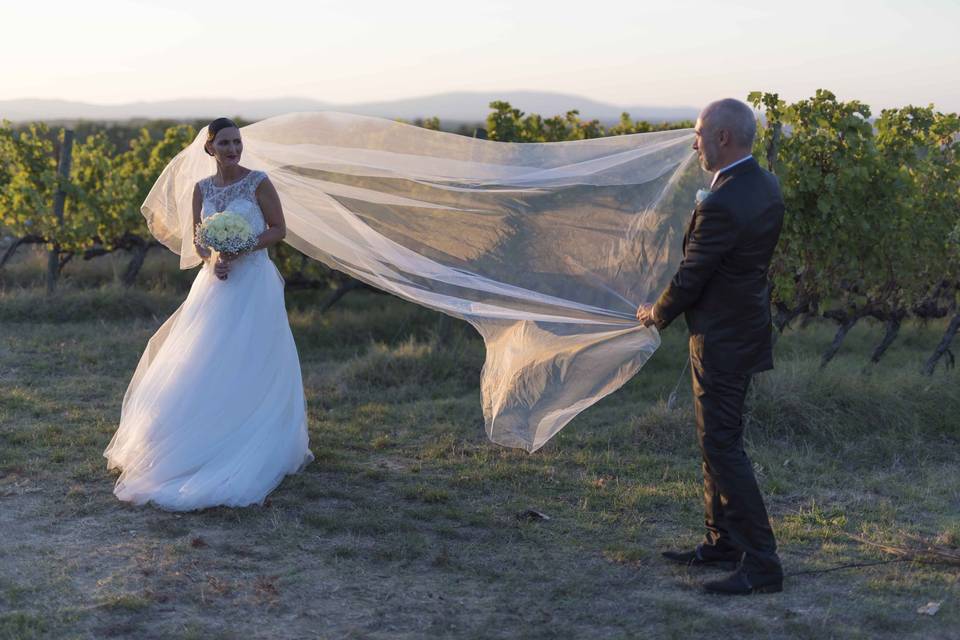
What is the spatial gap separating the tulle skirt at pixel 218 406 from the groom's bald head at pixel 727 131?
2821mm

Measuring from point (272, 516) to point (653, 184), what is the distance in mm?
2852

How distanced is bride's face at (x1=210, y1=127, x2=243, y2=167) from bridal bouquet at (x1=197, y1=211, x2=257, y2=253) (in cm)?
32

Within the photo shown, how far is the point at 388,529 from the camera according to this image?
5363 millimetres

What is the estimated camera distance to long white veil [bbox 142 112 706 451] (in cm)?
582

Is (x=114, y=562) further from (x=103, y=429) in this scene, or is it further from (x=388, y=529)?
(x=103, y=429)

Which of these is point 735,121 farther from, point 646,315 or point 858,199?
point 858,199

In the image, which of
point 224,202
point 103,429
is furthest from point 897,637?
point 103,429

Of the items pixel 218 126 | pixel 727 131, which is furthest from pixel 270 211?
pixel 727 131

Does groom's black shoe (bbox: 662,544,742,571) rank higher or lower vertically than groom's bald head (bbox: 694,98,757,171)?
lower

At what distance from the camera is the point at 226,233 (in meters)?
5.71

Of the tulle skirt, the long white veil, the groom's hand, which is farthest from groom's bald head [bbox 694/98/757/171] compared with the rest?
the tulle skirt

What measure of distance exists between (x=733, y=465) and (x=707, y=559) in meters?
0.62

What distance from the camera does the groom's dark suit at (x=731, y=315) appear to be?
4.28 meters

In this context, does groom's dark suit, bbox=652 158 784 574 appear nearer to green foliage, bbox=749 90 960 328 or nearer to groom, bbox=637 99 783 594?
groom, bbox=637 99 783 594
